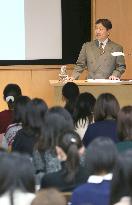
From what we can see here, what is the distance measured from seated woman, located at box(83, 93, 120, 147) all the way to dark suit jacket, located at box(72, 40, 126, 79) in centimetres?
265

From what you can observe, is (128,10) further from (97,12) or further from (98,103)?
(98,103)

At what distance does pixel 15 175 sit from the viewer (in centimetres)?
226

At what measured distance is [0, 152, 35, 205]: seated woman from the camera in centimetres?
226

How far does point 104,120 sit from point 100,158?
1.47 m

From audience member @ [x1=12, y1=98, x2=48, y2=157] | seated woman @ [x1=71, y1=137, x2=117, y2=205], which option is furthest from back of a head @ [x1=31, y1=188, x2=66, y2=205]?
audience member @ [x1=12, y1=98, x2=48, y2=157]

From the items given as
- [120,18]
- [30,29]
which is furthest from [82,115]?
[120,18]

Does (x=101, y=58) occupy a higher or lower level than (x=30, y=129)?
higher

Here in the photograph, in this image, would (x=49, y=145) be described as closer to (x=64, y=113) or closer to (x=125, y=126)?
(x=64, y=113)

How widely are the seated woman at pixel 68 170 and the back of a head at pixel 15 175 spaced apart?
1.29 feet

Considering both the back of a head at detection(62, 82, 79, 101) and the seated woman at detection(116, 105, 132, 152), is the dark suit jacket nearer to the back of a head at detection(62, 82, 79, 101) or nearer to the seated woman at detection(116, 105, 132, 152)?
the back of a head at detection(62, 82, 79, 101)

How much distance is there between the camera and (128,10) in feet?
26.3

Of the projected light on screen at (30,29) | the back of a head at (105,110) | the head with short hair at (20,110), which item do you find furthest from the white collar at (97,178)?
the projected light on screen at (30,29)

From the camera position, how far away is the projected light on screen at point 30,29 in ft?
25.8

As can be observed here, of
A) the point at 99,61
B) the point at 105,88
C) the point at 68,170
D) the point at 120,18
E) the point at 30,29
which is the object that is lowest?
the point at 68,170
